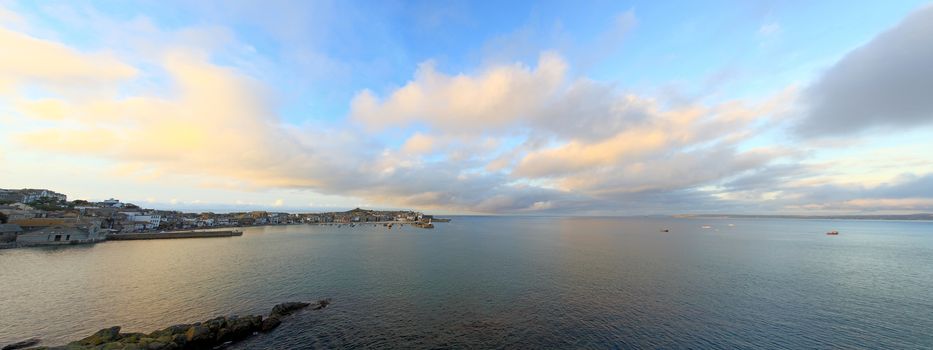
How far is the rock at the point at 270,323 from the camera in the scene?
28.9 m

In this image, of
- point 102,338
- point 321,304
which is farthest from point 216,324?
point 321,304

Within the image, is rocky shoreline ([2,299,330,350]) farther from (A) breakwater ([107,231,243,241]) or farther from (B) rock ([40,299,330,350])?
(A) breakwater ([107,231,243,241])

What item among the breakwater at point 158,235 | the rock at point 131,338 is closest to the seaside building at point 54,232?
the breakwater at point 158,235

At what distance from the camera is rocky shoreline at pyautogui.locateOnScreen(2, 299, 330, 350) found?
23156 millimetres

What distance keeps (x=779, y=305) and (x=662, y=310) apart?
14.5m

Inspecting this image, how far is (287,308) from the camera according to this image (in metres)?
33.8

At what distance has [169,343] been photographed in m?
24.1

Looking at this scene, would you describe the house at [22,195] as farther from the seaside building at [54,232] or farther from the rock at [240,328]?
the rock at [240,328]

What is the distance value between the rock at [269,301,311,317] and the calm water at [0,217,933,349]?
1602 millimetres

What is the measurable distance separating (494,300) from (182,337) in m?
28.6

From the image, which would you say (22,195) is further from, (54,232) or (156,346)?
(156,346)

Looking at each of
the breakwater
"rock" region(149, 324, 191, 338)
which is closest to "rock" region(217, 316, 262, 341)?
"rock" region(149, 324, 191, 338)

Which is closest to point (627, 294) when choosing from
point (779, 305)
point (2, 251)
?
point (779, 305)

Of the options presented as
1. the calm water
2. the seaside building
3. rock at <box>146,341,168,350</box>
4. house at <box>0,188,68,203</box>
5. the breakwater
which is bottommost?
the calm water
